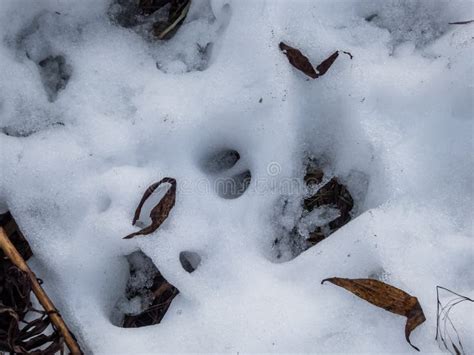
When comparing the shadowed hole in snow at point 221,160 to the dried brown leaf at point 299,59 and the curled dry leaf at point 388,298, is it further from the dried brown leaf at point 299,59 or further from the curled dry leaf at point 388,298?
the curled dry leaf at point 388,298

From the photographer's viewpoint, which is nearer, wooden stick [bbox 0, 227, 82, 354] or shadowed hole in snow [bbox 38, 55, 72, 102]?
wooden stick [bbox 0, 227, 82, 354]

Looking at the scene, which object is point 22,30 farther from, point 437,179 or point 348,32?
point 437,179


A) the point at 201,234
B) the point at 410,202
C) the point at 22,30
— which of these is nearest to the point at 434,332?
the point at 410,202

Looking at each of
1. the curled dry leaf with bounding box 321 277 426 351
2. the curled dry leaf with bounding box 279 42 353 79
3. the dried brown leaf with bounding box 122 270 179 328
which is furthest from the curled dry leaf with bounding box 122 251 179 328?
the curled dry leaf with bounding box 279 42 353 79

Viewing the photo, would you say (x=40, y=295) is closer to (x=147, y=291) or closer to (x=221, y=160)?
(x=147, y=291)

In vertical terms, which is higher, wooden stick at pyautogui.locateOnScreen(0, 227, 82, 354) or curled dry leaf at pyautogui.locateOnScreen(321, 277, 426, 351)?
wooden stick at pyautogui.locateOnScreen(0, 227, 82, 354)

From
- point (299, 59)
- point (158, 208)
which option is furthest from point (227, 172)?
point (299, 59)

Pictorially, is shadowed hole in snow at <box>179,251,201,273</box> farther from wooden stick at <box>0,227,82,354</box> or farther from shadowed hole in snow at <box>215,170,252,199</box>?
wooden stick at <box>0,227,82,354</box>
